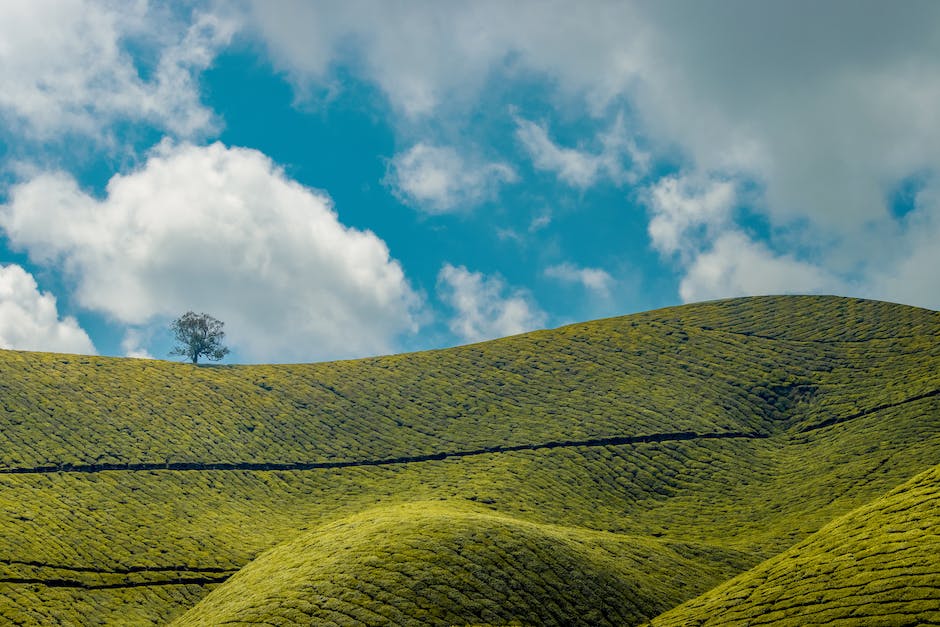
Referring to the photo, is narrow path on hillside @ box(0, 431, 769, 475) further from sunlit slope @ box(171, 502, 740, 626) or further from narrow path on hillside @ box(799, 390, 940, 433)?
sunlit slope @ box(171, 502, 740, 626)

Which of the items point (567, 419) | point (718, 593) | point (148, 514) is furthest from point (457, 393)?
point (718, 593)

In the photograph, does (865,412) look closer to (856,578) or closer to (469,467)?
(469,467)

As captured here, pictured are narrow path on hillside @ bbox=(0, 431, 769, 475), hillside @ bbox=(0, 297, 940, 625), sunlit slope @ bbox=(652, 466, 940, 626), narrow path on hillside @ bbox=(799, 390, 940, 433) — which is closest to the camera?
sunlit slope @ bbox=(652, 466, 940, 626)

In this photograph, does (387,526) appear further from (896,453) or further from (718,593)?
(896,453)

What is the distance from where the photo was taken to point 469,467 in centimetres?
9888

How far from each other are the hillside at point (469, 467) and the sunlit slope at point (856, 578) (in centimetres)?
131

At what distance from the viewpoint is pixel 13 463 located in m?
89.2

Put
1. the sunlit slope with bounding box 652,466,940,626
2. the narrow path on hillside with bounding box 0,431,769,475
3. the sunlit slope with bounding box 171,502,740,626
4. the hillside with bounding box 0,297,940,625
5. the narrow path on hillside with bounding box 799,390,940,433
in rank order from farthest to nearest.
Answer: the narrow path on hillside with bounding box 799,390,940,433, the narrow path on hillside with bounding box 0,431,769,475, the hillside with bounding box 0,297,940,625, the sunlit slope with bounding box 171,502,740,626, the sunlit slope with bounding box 652,466,940,626

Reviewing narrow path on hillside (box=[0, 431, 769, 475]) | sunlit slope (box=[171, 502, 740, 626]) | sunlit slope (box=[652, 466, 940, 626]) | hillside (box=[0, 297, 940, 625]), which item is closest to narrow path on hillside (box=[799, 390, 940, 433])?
hillside (box=[0, 297, 940, 625])

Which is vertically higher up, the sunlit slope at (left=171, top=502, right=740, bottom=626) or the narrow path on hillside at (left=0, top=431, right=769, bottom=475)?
the narrow path on hillside at (left=0, top=431, right=769, bottom=475)

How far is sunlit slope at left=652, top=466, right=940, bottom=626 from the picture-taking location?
121ft

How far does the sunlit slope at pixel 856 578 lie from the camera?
1452 inches

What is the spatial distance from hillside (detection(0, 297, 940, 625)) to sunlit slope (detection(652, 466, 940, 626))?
1.31 m

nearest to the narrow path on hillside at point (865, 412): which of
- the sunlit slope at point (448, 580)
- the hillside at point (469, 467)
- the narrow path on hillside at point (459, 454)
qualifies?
the hillside at point (469, 467)
